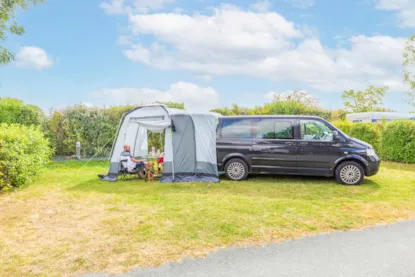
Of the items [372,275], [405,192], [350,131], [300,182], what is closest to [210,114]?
[300,182]

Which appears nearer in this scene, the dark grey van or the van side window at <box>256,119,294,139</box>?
the dark grey van

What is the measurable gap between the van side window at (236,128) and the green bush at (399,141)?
860 centimetres

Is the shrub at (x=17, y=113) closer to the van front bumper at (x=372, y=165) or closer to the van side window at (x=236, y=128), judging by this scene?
the van side window at (x=236, y=128)

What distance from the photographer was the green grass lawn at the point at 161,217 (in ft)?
14.2

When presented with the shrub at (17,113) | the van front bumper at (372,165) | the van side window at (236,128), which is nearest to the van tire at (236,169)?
the van side window at (236,128)

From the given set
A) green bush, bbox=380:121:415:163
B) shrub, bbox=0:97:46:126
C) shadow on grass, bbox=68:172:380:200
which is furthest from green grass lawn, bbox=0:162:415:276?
shrub, bbox=0:97:46:126

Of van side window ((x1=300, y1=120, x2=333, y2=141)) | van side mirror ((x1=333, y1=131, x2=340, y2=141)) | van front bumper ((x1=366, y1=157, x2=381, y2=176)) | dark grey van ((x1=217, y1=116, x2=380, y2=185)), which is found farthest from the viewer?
van side window ((x1=300, y1=120, x2=333, y2=141))

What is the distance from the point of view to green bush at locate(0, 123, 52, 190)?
8.07m

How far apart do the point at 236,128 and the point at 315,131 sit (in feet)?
7.49

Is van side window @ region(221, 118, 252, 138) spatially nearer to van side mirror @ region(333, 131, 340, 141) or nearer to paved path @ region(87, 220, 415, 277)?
van side mirror @ region(333, 131, 340, 141)

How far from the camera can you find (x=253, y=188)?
27.5ft

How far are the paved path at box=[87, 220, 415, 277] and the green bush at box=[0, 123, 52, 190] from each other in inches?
239

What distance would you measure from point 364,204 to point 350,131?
1121 cm

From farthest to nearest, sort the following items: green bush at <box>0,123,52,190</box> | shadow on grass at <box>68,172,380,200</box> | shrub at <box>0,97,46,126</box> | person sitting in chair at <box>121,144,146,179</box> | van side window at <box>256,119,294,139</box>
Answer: shrub at <box>0,97,46,126</box>, person sitting in chair at <box>121,144,146,179</box>, van side window at <box>256,119,294,139</box>, green bush at <box>0,123,52,190</box>, shadow on grass at <box>68,172,380,200</box>
